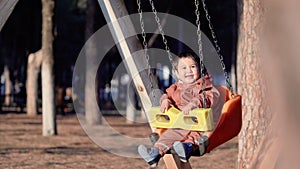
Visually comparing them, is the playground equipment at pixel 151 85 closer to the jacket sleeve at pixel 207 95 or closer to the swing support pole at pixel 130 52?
the swing support pole at pixel 130 52

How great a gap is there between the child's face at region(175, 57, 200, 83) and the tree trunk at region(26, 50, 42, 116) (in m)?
18.8

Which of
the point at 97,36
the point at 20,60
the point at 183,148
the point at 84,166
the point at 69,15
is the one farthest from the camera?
the point at 69,15

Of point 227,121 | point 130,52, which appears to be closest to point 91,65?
point 130,52

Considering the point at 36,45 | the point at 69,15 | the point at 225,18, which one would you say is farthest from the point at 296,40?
the point at 69,15

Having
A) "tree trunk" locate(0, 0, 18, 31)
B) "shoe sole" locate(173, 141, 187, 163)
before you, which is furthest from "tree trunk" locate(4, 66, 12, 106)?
"shoe sole" locate(173, 141, 187, 163)

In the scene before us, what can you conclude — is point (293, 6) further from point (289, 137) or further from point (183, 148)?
point (183, 148)

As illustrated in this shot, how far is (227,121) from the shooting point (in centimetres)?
554

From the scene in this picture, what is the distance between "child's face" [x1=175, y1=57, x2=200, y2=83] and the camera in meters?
5.88

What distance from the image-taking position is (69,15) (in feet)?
142

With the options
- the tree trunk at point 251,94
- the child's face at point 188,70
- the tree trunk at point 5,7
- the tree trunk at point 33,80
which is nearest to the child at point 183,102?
the child's face at point 188,70

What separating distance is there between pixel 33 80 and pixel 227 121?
2035 centimetres

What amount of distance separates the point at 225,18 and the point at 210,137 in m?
27.2

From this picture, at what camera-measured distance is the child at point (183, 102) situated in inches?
214

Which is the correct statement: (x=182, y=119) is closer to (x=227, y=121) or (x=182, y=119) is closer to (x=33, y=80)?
(x=227, y=121)
